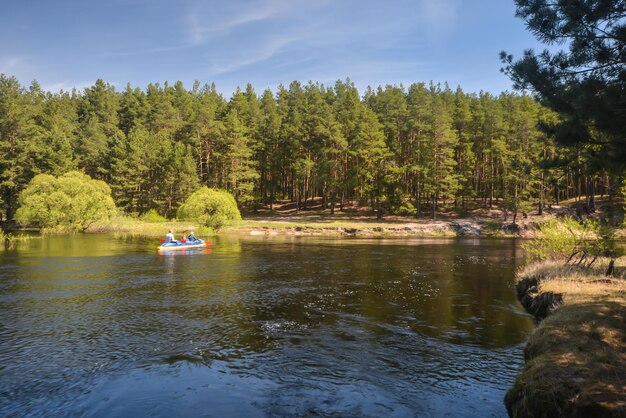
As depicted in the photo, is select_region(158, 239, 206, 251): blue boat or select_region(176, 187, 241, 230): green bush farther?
select_region(176, 187, 241, 230): green bush

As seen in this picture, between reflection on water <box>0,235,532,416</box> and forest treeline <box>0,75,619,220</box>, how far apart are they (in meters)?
49.5

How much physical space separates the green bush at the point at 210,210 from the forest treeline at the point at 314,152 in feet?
58.1

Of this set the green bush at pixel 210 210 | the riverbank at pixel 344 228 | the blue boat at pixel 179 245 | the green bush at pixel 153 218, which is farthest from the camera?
the green bush at pixel 153 218

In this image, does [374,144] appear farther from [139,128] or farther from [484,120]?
[139,128]

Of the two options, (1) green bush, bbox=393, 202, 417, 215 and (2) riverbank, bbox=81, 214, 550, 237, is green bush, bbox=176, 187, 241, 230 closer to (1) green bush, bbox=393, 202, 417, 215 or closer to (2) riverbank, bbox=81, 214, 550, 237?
(2) riverbank, bbox=81, 214, 550, 237

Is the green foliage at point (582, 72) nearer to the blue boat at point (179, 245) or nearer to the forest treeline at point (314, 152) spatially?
the blue boat at point (179, 245)

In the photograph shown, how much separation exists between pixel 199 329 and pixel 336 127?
6820 cm

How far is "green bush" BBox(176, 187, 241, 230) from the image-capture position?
60031mm

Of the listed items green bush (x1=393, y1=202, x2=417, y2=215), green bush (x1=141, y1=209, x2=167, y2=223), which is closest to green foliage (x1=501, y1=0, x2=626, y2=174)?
green bush (x1=393, y1=202, x2=417, y2=215)

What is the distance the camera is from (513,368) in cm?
1234

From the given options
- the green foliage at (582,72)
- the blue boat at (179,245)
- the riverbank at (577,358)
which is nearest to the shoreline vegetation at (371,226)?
the blue boat at (179,245)

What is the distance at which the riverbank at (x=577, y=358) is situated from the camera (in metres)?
8.07

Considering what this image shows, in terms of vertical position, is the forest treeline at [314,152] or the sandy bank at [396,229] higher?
the forest treeline at [314,152]

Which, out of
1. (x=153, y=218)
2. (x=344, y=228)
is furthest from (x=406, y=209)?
(x=153, y=218)
